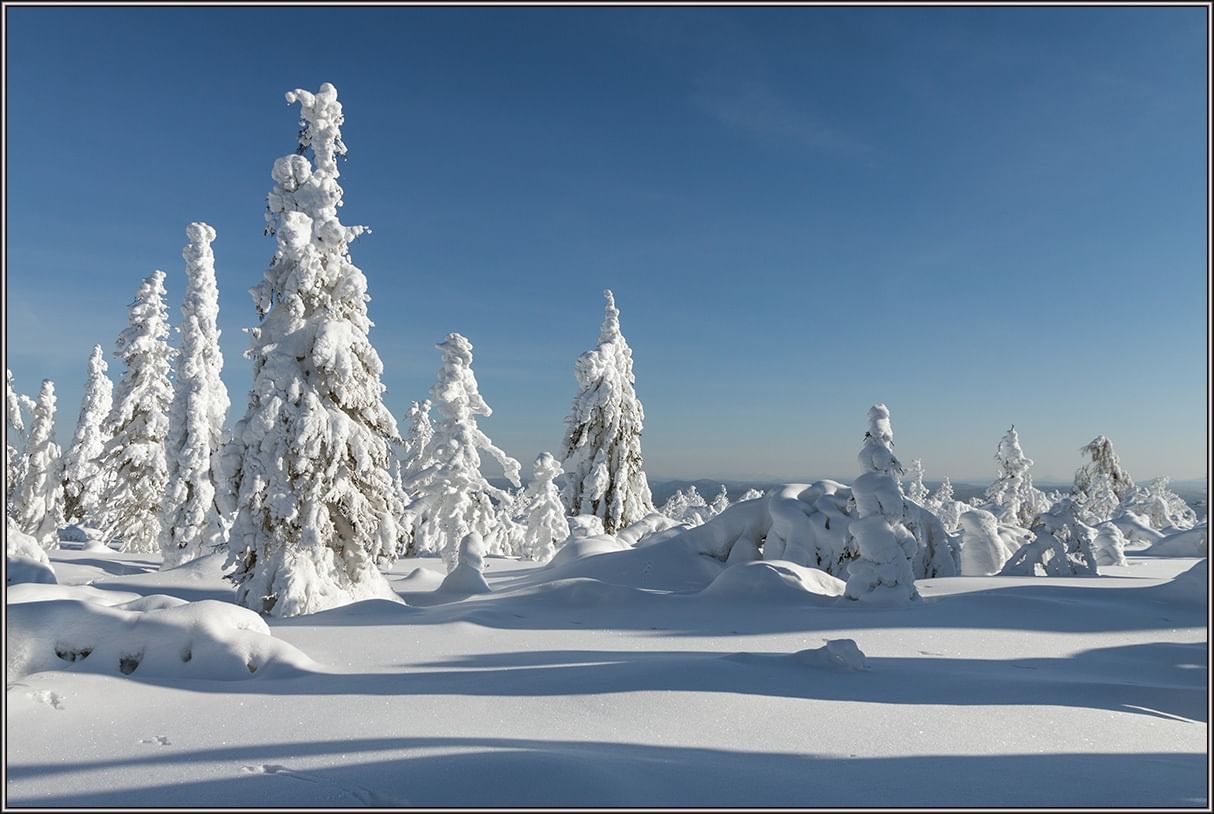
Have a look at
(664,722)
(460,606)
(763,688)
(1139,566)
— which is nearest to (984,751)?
(763,688)

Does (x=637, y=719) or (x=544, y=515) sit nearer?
(x=637, y=719)

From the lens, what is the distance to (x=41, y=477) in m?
32.7

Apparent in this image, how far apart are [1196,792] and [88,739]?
753 centimetres

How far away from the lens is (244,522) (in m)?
14.2

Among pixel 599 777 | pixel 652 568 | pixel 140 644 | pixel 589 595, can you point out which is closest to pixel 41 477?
pixel 652 568

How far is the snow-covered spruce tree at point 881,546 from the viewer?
12.7m

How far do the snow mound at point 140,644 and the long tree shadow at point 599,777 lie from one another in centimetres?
224

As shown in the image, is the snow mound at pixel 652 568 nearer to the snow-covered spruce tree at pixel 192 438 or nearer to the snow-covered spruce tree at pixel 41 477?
the snow-covered spruce tree at pixel 192 438

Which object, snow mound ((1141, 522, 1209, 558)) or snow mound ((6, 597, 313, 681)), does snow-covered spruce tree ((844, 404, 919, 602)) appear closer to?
snow mound ((6, 597, 313, 681))

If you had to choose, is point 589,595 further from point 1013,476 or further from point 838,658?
point 1013,476

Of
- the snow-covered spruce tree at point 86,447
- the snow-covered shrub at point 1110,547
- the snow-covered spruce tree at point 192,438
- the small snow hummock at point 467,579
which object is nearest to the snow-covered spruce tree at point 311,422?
the small snow hummock at point 467,579

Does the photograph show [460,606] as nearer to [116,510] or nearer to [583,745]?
[583,745]

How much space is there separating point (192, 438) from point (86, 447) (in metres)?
17.0

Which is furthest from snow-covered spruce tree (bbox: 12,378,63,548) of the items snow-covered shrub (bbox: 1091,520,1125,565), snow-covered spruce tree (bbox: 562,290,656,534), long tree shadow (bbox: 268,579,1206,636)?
snow-covered shrub (bbox: 1091,520,1125,565)
